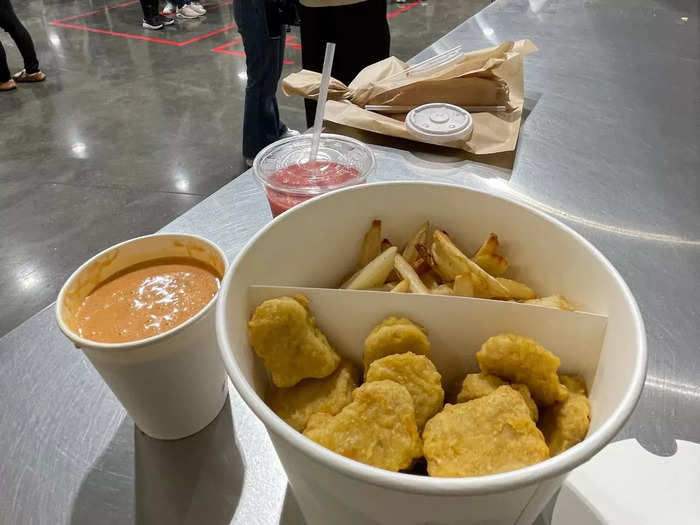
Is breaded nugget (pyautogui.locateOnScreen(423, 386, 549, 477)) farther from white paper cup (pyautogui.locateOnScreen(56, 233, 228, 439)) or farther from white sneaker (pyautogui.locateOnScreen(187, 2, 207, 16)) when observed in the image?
white sneaker (pyautogui.locateOnScreen(187, 2, 207, 16))

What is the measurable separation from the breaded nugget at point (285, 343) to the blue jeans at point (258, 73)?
2356 mm

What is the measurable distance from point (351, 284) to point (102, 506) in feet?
1.61

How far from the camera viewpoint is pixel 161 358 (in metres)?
0.68

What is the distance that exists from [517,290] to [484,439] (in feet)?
0.92

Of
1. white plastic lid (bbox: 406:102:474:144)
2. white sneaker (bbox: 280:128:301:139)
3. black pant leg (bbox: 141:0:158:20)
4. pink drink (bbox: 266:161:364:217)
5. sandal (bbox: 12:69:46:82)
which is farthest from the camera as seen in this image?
black pant leg (bbox: 141:0:158:20)

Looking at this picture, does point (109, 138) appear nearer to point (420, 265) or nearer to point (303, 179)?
point (303, 179)

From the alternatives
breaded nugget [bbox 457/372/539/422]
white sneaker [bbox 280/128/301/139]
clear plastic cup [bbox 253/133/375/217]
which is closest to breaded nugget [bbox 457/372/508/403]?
breaded nugget [bbox 457/372/539/422]

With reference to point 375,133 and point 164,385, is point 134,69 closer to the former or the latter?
point 375,133

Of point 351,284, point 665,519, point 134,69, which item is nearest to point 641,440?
point 665,519

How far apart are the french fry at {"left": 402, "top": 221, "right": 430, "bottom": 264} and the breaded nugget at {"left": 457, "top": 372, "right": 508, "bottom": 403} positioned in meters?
0.25

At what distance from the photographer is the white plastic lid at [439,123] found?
1.49m

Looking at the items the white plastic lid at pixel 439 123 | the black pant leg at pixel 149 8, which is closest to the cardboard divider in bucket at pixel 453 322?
the white plastic lid at pixel 439 123

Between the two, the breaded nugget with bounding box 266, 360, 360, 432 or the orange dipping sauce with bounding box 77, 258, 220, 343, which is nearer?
the breaded nugget with bounding box 266, 360, 360, 432

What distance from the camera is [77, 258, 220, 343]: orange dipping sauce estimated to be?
72 cm
